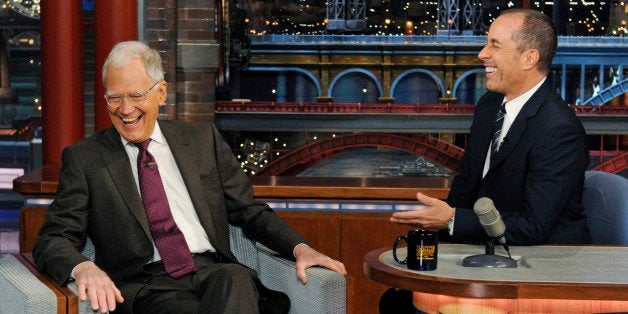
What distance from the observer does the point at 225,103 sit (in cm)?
675

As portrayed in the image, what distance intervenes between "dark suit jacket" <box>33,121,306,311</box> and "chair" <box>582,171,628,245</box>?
89 centimetres

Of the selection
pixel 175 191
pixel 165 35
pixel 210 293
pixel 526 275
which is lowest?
pixel 210 293

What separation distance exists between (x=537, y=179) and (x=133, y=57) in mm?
1134

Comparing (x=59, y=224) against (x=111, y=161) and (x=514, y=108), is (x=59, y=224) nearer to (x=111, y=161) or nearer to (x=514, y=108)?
(x=111, y=161)

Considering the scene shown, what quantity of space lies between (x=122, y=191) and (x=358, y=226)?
1381mm

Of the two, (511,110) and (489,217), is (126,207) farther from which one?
(511,110)

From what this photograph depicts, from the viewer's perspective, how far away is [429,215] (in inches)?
118

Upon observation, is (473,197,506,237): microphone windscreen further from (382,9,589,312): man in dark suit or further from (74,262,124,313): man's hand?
(74,262,124,313): man's hand

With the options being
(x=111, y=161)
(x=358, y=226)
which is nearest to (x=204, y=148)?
(x=111, y=161)

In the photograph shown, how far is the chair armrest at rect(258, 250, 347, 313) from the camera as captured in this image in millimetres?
2850

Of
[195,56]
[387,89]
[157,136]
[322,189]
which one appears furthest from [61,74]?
[157,136]

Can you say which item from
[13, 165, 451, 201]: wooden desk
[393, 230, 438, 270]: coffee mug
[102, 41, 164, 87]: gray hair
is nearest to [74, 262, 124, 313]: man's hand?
[102, 41, 164, 87]: gray hair

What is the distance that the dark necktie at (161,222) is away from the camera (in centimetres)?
301

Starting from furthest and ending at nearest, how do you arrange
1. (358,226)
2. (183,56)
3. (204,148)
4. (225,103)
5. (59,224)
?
(225,103) < (183,56) < (358,226) < (204,148) < (59,224)
